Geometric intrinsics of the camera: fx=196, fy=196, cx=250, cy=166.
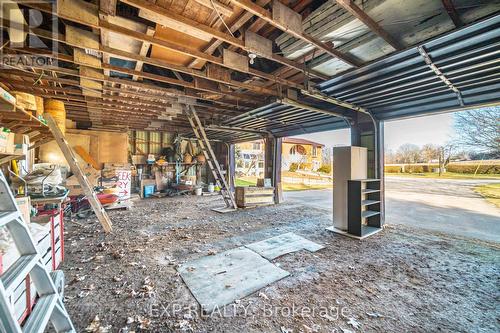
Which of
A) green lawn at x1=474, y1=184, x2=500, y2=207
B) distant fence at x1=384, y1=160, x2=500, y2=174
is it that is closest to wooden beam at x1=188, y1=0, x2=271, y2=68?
green lawn at x1=474, y1=184, x2=500, y2=207

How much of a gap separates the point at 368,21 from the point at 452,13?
85 centimetres

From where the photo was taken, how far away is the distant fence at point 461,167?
19.0 meters

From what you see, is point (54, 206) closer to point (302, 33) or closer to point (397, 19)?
point (302, 33)

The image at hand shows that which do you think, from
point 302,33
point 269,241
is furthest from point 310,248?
point 302,33

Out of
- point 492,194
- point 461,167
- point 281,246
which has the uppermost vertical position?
point 461,167

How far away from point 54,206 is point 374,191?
844cm

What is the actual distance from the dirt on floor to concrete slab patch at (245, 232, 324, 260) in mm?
183

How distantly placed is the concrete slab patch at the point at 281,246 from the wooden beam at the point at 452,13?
389cm

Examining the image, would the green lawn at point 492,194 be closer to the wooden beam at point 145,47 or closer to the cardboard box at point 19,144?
the wooden beam at point 145,47

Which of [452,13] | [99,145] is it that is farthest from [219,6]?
[99,145]

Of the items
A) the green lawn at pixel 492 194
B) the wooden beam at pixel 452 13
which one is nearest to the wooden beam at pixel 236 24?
the wooden beam at pixel 452 13

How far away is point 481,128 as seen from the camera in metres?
10.7

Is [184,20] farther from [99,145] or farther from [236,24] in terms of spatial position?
[99,145]

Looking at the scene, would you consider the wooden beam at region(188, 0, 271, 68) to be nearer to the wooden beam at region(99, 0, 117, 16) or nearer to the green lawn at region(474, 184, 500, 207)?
the wooden beam at region(99, 0, 117, 16)
